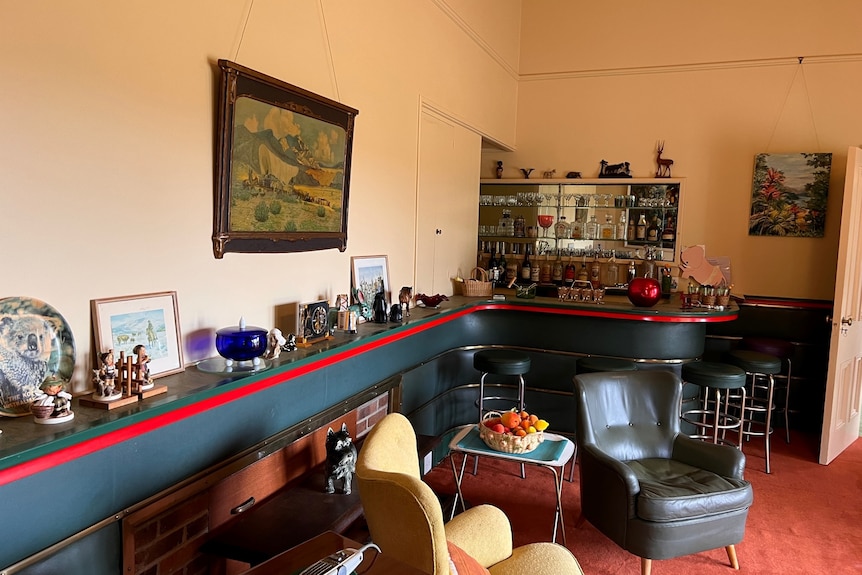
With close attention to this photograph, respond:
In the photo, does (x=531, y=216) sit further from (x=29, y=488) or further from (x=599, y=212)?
(x=29, y=488)

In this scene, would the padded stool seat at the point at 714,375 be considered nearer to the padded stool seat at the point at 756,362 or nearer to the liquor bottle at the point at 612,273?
the padded stool seat at the point at 756,362

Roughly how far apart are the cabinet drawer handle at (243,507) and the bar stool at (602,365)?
2717 mm

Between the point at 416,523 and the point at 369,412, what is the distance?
1852 millimetres

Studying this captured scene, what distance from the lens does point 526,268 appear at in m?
6.57

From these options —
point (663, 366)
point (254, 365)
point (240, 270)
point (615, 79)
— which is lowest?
point (663, 366)

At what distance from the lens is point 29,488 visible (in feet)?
5.67

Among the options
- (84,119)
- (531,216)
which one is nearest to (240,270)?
(84,119)

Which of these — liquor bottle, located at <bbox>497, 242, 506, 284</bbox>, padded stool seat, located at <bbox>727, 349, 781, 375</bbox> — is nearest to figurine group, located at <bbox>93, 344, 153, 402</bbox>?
padded stool seat, located at <bbox>727, 349, 781, 375</bbox>

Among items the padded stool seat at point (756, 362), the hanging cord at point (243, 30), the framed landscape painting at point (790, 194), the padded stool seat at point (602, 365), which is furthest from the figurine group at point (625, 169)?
the hanging cord at point (243, 30)

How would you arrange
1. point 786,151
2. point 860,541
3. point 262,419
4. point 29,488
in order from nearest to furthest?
1. point 29,488
2. point 262,419
3. point 860,541
4. point 786,151

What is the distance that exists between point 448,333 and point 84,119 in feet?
10.3

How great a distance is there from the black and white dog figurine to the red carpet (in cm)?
120

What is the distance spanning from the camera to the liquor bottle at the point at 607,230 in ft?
21.2

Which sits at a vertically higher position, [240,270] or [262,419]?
[240,270]
